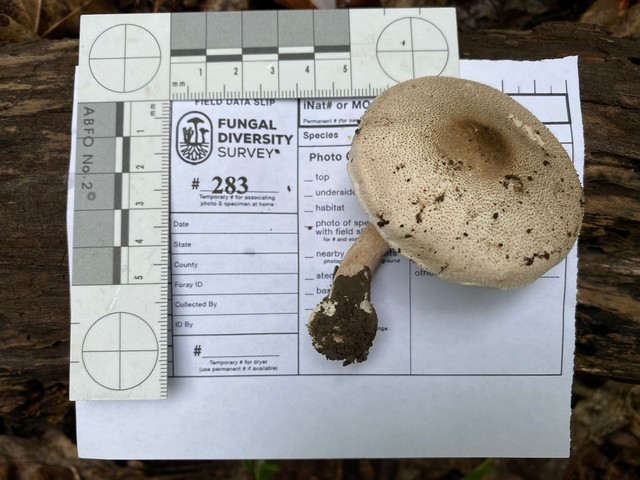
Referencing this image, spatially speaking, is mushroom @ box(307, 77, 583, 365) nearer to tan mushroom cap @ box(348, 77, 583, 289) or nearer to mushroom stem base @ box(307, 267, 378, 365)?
tan mushroom cap @ box(348, 77, 583, 289)

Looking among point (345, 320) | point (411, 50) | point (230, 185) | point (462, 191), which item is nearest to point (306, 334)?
point (345, 320)

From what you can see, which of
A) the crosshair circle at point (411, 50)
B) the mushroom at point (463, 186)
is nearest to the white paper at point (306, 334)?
the crosshair circle at point (411, 50)

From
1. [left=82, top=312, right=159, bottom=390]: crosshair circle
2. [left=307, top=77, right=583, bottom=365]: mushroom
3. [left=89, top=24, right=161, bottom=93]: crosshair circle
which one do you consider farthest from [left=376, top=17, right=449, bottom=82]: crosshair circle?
[left=82, top=312, right=159, bottom=390]: crosshair circle

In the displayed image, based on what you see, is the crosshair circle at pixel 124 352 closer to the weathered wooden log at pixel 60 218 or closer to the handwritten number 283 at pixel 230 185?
the weathered wooden log at pixel 60 218

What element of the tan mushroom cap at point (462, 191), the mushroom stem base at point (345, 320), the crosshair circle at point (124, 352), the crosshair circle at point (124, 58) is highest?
the crosshair circle at point (124, 58)

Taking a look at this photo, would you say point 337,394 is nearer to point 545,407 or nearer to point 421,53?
point 545,407

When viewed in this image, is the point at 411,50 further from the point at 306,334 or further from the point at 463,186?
the point at 306,334
